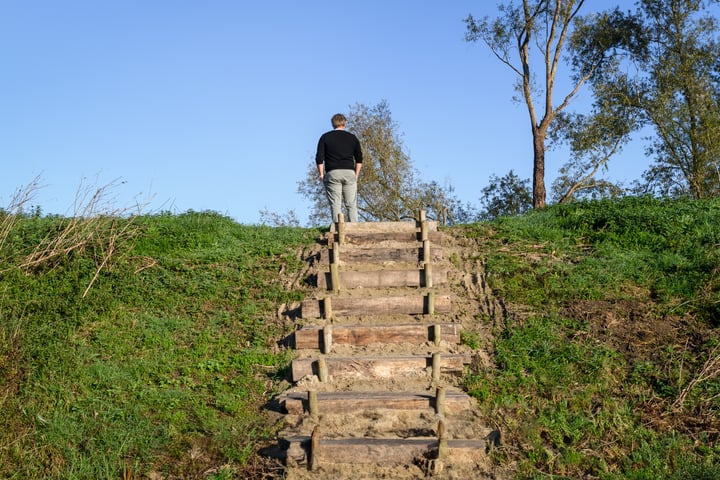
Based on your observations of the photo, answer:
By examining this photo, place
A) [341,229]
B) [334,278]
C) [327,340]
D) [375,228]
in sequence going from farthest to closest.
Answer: [375,228] < [341,229] < [334,278] < [327,340]

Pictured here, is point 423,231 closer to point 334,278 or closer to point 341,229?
point 341,229

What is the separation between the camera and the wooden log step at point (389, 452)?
6.58m

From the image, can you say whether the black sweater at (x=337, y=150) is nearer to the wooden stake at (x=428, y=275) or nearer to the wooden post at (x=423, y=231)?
the wooden post at (x=423, y=231)

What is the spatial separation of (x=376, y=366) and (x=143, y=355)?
9.79 feet

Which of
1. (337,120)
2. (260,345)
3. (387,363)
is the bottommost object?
(387,363)

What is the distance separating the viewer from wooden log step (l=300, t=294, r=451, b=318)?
9.38 m

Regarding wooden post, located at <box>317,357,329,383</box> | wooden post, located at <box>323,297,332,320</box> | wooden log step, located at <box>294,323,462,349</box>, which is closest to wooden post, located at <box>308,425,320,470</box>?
wooden post, located at <box>317,357,329,383</box>

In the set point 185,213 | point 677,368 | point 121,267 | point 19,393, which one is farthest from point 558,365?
point 185,213

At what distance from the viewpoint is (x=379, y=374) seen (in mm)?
8117

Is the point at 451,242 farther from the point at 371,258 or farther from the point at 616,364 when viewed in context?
the point at 616,364

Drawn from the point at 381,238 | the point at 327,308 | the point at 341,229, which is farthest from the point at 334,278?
the point at 381,238

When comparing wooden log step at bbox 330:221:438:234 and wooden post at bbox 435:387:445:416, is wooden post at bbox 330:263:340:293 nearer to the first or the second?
wooden log step at bbox 330:221:438:234

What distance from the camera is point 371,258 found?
35.8ft

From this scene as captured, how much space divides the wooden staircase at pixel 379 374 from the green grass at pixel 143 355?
0.48 metres
